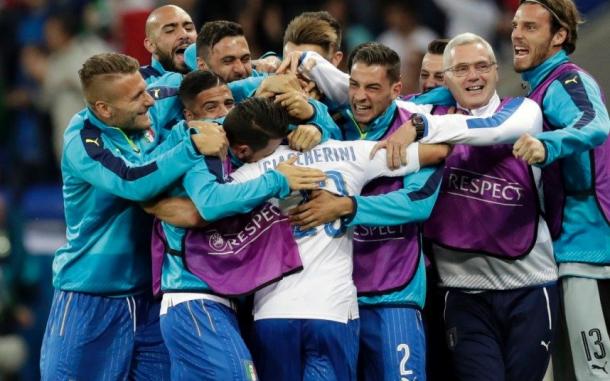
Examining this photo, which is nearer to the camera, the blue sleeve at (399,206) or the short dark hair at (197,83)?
the blue sleeve at (399,206)

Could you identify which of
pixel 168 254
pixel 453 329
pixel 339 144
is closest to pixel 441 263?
pixel 453 329

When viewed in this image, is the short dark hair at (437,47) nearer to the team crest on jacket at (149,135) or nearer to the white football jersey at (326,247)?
the white football jersey at (326,247)

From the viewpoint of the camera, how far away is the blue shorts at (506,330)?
6.03 metres

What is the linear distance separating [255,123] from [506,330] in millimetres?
1559

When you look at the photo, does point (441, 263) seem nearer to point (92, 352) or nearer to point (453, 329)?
point (453, 329)

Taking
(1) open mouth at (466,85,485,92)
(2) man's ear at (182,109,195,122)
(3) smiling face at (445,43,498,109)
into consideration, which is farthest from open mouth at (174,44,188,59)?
(1) open mouth at (466,85,485,92)

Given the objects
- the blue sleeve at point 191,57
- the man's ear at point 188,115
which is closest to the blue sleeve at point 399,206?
the man's ear at point 188,115

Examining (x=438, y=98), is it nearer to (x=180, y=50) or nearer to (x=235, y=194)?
(x=235, y=194)

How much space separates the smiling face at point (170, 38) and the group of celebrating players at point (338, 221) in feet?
2.72

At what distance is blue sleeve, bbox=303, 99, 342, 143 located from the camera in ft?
19.2

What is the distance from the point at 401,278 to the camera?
5820 millimetres

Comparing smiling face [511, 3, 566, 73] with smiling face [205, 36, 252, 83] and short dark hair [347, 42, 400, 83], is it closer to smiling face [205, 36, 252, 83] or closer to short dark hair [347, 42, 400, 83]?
short dark hair [347, 42, 400, 83]

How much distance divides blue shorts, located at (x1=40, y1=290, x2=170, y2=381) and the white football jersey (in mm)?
767

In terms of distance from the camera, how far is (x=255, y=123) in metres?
5.62
